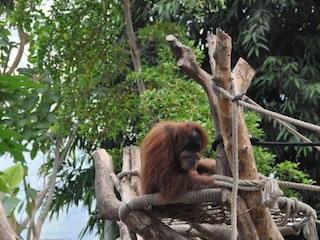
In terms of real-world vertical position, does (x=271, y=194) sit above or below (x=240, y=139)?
below

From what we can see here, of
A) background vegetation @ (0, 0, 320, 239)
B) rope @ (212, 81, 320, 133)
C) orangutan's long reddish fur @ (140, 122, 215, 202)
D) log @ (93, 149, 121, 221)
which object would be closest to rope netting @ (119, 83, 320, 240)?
rope @ (212, 81, 320, 133)

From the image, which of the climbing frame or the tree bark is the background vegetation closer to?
the climbing frame

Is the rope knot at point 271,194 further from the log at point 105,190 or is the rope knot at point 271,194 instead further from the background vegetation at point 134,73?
the background vegetation at point 134,73

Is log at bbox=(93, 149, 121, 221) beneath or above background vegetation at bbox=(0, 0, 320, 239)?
beneath

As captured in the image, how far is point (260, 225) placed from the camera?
7.82 feet

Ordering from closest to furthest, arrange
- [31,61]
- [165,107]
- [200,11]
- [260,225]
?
[260,225], [165,107], [200,11], [31,61]

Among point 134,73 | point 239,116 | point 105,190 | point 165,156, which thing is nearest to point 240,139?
point 239,116

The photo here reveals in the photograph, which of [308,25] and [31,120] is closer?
[31,120]

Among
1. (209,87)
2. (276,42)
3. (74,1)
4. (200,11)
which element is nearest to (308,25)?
(276,42)

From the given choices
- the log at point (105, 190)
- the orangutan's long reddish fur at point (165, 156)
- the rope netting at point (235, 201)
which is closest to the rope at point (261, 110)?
the rope netting at point (235, 201)

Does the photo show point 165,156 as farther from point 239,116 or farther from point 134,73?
point 134,73

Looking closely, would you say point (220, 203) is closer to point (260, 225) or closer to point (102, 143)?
point (260, 225)

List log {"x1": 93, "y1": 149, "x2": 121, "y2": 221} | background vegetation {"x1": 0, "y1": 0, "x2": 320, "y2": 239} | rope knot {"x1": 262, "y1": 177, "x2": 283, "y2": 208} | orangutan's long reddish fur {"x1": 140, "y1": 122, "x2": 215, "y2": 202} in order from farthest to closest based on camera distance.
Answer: background vegetation {"x1": 0, "y1": 0, "x2": 320, "y2": 239}
log {"x1": 93, "y1": 149, "x2": 121, "y2": 221}
orangutan's long reddish fur {"x1": 140, "y1": 122, "x2": 215, "y2": 202}
rope knot {"x1": 262, "y1": 177, "x2": 283, "y2": 208}

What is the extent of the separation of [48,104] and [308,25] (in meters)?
2.46
